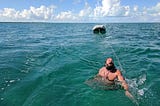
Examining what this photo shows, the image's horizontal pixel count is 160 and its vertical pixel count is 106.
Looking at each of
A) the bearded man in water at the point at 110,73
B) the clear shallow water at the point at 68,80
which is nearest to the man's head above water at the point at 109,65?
the bearded man in water at the point at 110,73

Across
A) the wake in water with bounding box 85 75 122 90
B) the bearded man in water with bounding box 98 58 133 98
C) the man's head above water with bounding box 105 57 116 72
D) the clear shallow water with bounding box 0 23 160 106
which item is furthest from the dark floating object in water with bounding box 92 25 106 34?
the man's head above water with bounding box 105 57 116 72

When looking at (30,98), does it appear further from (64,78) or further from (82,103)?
(64,78)

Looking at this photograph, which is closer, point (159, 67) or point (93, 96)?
point (93, 96)

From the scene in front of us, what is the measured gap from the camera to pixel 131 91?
11.6 metres

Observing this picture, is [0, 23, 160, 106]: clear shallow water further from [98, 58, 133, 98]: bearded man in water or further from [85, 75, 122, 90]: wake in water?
[98, 58, 133, 98]: bearded man in water

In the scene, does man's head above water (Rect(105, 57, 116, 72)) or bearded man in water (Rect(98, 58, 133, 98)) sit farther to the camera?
bearded man in water (Rect(98, 58, 133, 98))

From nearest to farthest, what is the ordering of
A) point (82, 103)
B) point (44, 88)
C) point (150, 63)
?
point (82, 103) → point (44, 88) → point (150, 63)

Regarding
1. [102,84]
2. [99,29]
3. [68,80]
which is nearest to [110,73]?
[102,84]

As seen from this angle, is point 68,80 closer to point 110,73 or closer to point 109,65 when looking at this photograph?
point 110,73

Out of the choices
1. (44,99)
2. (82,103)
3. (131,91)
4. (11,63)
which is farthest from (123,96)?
(11,63)

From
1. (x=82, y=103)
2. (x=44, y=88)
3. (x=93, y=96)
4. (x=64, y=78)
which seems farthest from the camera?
(x=64, y=78)

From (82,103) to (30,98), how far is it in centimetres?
234

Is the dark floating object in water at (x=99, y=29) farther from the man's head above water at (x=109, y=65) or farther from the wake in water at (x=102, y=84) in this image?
the man's head above water at (x=109, y=65)

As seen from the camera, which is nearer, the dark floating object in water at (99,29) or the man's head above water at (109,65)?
the man's head above water at (109,65)
